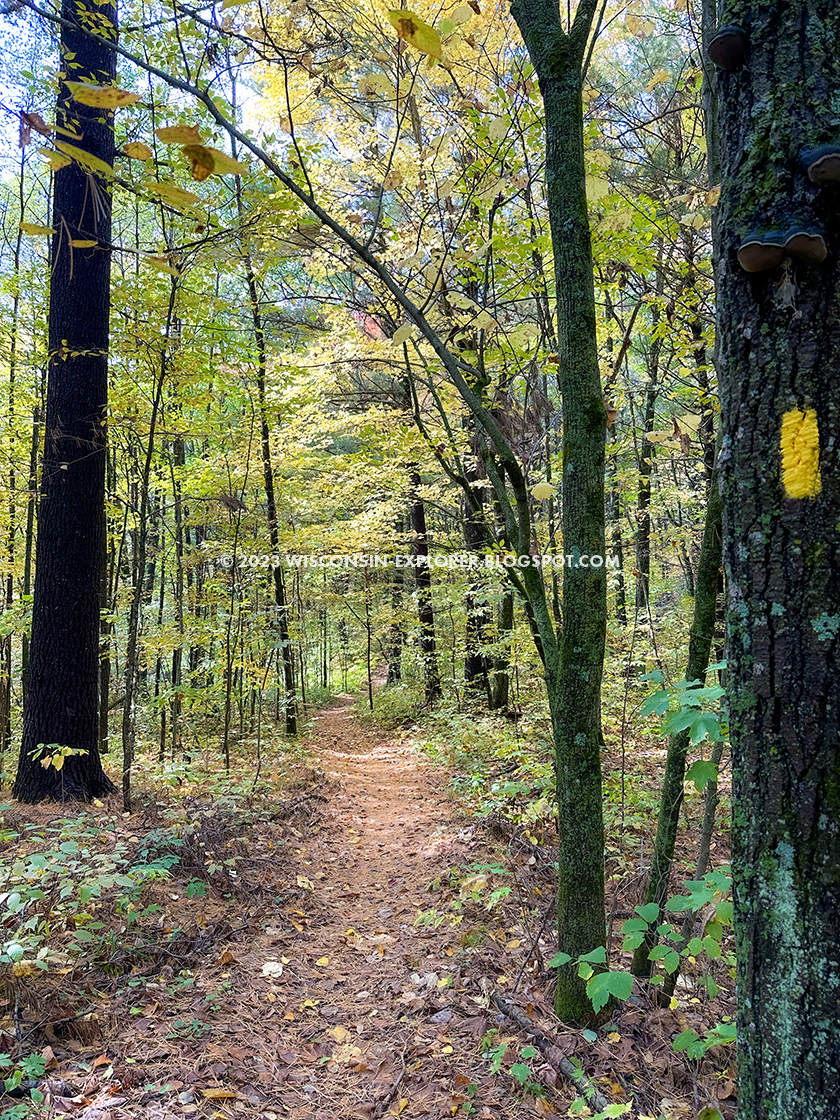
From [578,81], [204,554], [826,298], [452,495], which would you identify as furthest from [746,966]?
[452,495]

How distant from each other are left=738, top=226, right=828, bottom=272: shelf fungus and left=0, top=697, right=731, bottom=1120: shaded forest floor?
2483 millimetres

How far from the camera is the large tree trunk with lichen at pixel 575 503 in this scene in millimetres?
2383

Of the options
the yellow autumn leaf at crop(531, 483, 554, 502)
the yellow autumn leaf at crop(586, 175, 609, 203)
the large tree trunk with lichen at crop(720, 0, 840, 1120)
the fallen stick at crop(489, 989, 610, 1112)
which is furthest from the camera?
the yellow autumn leaf at crop(531, 483, 554, 502)

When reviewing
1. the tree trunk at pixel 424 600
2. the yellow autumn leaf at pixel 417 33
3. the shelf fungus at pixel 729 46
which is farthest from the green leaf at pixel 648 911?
the tree trunk at pixel 424 600

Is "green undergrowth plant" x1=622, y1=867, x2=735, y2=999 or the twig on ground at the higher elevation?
"green undergrowth plant" x1=622, y1=867, x2=735, y2=999

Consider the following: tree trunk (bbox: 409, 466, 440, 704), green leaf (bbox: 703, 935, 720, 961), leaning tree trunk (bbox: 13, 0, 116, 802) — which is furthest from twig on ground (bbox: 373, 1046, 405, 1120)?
tree trunk (bbox: 409, 466, 440, 704)

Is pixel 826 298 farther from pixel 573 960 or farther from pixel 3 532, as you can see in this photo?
pixel 3 532

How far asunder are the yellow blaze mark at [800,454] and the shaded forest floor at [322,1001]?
212 centimetres

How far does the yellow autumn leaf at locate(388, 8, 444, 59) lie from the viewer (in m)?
1.42

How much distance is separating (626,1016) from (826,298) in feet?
9.51

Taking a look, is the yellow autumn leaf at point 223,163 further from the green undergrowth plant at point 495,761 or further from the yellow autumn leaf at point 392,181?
the green undergrowth plant at point 495,761

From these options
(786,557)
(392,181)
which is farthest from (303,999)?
(392,181)

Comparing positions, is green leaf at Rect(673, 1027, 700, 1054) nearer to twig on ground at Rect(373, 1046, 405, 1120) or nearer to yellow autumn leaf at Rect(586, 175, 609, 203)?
twig on ground at Rect(373, 1046, 405, 1120)

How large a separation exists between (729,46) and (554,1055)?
3.25 meters
